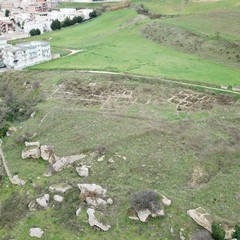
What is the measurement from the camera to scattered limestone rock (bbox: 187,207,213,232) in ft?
116

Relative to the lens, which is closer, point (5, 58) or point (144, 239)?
point (144, 239)

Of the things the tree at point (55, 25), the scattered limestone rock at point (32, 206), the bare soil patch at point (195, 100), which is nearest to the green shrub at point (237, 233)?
the scattered limestone rock at point (32, 206)

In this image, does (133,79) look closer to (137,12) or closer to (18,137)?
(18,137)

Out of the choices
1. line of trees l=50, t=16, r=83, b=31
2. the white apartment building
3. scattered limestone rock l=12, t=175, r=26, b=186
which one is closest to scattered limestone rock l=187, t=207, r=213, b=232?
scattered limestone rock l=12, t=175, r=26, b=186

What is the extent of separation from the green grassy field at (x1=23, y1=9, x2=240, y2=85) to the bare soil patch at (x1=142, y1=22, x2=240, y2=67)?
6.15 ft

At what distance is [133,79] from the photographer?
2633 inches

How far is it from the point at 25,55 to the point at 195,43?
111 feet

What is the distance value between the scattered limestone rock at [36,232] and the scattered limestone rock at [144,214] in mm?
8705

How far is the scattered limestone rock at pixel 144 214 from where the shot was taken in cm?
3641

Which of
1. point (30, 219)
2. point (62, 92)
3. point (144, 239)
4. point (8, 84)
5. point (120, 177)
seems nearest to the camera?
point (144, 239)

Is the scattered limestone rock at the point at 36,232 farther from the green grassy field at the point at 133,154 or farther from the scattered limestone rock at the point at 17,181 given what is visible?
the scattered limestone rock at the point at 17,181

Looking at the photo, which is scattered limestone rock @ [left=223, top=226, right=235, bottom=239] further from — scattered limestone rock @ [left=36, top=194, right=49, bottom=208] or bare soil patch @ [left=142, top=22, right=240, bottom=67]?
bare soil patch @ [left=142, top=22, right=240, bottom=67]

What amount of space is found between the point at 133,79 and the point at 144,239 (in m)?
36.1

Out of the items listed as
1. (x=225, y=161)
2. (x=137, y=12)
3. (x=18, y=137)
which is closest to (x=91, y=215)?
(x=225, y=161)
